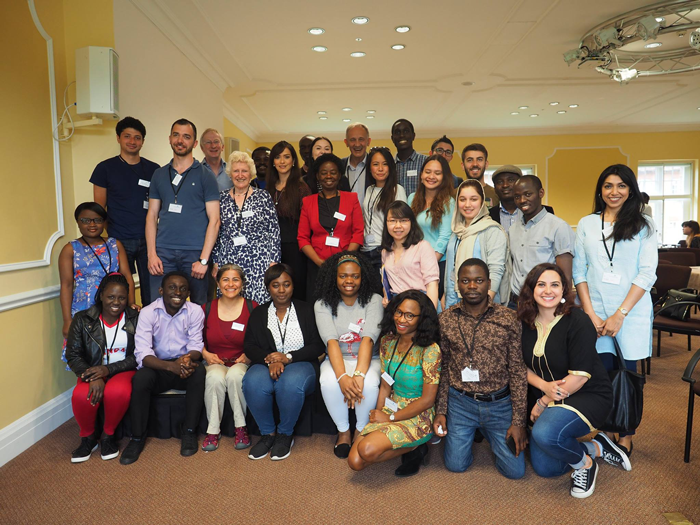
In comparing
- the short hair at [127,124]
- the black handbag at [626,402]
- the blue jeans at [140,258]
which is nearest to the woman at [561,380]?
the black handbag at [626,402]

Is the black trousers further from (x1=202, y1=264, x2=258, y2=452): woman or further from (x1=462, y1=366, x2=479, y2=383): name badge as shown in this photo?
(x1=462, y1=366, x2=479, y2=383): name badge

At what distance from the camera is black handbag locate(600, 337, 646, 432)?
234cm

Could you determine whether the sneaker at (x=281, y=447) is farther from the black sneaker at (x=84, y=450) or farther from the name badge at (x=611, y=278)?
the name badge at (x=611, y=278)

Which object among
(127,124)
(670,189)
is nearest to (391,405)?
(127,124)

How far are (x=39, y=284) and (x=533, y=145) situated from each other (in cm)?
1018

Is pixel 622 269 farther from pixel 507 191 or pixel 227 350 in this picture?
pixel 227 350

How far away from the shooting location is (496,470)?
2451 mm

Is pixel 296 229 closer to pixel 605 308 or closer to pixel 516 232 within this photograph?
pixel 516 232

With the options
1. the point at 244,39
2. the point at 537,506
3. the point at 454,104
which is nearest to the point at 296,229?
the point at 537,506

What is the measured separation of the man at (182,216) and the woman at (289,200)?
0.49 meters

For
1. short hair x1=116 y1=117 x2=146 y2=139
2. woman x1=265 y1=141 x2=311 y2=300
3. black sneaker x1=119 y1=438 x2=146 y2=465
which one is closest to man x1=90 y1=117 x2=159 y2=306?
short hair x1=116 y1=117 x2=146 y2=139

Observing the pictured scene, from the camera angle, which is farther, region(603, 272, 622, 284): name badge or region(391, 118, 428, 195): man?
region(391, 118, 428, 195): man

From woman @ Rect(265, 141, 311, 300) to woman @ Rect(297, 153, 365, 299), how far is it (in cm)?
15

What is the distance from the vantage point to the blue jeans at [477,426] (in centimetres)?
236
